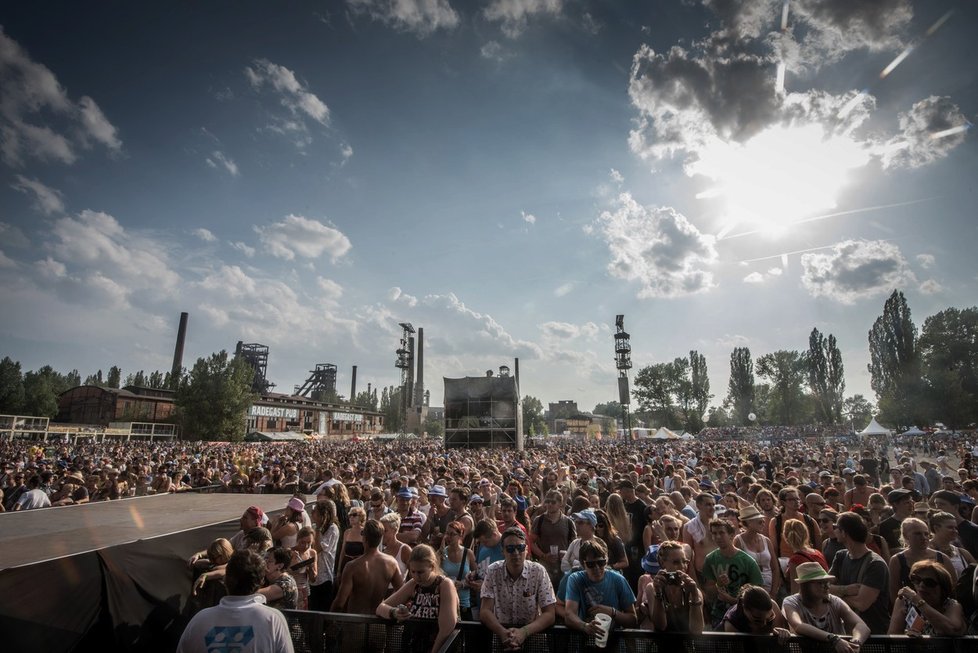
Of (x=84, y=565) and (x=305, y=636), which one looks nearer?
(x=305, y=636)

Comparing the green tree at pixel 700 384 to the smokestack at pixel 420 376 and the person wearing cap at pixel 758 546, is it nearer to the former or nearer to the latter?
the smokestack at pixel 420 376

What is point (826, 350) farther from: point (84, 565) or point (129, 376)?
point (129, 376)

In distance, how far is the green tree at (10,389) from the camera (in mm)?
62812

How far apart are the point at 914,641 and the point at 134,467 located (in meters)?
Result: 19.3

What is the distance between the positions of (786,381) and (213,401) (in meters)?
85.4

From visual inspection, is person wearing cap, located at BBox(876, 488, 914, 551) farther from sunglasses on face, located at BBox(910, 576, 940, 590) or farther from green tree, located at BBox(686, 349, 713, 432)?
green tree, located at BBox(686, 349, 713, 432)

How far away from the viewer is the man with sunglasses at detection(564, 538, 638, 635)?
137 inches

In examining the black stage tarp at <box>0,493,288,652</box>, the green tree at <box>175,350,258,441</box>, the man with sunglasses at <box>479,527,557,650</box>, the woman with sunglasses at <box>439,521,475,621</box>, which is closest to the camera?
the man with sunglasses at <box>479,527,557,650</box>

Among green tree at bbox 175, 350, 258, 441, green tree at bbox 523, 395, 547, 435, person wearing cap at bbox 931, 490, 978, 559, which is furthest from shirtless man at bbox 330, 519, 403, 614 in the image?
green tree at bbox 523, 395, 547, 435

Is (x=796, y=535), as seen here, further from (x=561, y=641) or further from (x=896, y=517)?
(x=561, y=641)

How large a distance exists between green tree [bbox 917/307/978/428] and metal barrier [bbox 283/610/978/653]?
203 feet

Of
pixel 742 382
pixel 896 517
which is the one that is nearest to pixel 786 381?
pixel 742 382

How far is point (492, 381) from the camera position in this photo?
40812mm

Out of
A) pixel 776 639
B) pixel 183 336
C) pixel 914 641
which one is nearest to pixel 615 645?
pixel 776 639
